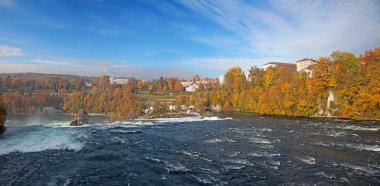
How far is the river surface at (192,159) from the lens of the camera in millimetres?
17125

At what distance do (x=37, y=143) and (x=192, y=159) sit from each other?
58.5 ft

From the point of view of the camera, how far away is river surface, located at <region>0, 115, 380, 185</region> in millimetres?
17125

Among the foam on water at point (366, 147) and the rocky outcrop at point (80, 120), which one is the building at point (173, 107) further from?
the foam on water at point (366, 147)

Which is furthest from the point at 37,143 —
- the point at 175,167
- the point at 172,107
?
the point at 172,107

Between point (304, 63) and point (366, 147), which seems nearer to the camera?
point (366, 147)

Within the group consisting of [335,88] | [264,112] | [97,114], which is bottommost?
[97,114]

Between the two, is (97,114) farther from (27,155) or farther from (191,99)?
(27,155)

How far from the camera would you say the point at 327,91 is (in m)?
60.1

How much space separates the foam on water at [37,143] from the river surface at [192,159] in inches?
3.4

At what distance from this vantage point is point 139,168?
1969cm

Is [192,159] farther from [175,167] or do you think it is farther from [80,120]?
[80,120]

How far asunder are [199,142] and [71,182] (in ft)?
50.6

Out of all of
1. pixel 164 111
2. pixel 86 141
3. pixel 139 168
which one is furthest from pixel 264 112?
pixel 139 168

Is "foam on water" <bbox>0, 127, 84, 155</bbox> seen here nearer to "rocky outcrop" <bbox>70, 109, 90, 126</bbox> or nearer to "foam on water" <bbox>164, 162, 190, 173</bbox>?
"foam on water" <bbox>164, 162, 190, 173</bbox>
